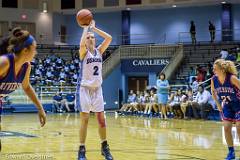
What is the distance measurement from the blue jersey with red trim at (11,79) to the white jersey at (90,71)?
2.45 metres

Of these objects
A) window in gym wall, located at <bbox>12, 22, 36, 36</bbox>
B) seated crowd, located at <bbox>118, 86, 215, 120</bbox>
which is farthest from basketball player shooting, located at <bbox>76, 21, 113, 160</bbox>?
window in gym wall, located at <bbox>12, 22, 36, 36</bbox>

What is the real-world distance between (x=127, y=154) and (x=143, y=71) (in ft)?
67.3

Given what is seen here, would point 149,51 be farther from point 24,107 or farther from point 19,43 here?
point 19,43

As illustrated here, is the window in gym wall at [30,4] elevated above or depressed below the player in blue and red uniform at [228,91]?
above

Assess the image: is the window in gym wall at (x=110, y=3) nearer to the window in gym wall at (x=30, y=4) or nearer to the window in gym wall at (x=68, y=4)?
the window in gym wall at (x=68, y=4)

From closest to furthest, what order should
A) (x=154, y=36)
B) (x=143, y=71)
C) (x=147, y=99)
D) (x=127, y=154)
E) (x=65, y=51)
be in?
(x=127, y=154) → (x=147, y=99) → (x=143, y=71) → (x=65, y=51) → (x=154, y=36)

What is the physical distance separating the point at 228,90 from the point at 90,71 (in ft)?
6.57

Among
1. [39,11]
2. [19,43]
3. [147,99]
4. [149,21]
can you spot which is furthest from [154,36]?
[19,43]

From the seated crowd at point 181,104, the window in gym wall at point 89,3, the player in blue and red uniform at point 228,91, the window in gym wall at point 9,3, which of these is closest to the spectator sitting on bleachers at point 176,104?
the seated crowd at point 181,104

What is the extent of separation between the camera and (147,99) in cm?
1945

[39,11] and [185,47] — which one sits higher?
[39,11]

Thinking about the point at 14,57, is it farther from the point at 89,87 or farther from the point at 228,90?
the point at 228,90

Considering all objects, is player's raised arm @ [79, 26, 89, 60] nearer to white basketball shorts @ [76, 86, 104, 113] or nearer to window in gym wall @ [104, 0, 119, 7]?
white basketball shorts @ [76, 86, 104, 113]

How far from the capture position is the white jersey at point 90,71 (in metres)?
6.71
